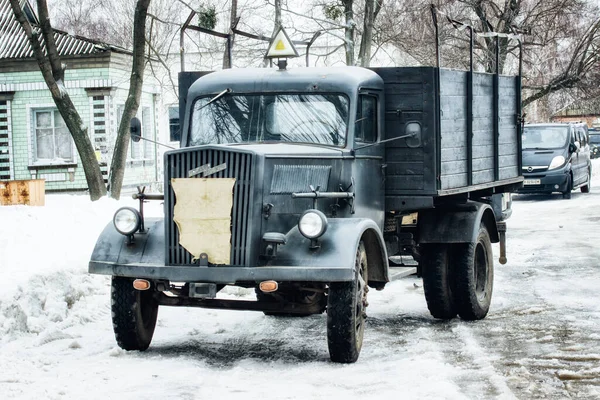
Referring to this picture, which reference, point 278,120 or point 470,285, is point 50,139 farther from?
point 278,120

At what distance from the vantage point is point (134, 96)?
20859 mm

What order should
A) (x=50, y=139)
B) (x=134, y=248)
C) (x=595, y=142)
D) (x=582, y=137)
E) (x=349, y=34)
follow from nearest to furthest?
1. (x=134, y=248)
2. (x=349, y=34)
3. (x=582, y=137)
4. (x=50, y=139)
5. (x=595, y=142)

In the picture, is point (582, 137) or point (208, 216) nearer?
point (208, 216)

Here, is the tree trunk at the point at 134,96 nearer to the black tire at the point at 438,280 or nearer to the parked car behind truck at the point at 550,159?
the black tire at the point at 438,280

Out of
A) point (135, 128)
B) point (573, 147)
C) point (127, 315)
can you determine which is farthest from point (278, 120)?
point (573, 147)

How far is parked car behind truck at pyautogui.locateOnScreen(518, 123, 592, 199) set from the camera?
2831 cm

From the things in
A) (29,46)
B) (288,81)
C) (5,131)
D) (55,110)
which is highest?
(29,46)

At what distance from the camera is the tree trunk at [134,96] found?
20.9m

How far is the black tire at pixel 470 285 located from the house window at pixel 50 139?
22608mm

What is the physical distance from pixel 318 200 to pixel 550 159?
20.3 metres

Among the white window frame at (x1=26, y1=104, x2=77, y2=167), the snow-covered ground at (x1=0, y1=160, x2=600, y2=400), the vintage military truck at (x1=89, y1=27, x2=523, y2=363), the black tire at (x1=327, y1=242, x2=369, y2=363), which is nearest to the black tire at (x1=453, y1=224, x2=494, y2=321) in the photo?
the vintage military truck at (x1=89, y1=27, x2=523, y2=363)

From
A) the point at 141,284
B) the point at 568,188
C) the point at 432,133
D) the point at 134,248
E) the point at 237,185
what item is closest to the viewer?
the point at 237,185

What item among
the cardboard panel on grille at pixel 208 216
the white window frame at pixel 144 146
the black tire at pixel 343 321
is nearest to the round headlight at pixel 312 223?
the black tire at pixel 343 321

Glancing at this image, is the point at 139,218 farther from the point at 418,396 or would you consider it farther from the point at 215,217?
the point at 418,396
